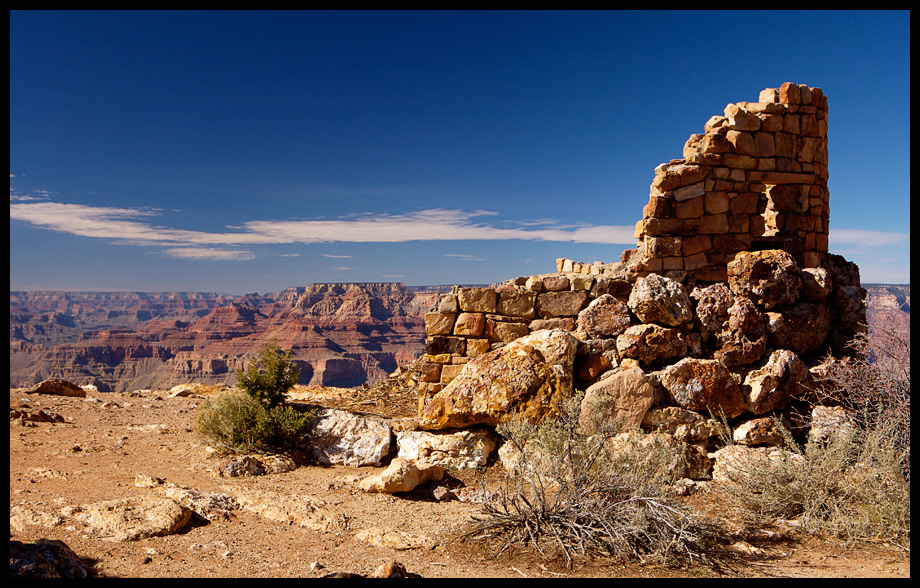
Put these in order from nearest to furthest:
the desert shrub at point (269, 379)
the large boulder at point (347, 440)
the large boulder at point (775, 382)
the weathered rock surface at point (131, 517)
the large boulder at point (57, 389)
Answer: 1. the weathered rock surface at point (131, 517)
2. the large boulder at point (775, 382)
3. the large boulder at point (347, 440)
4. the desert shrub at point (269, 379)
5. the large boulder at point (57, 389)

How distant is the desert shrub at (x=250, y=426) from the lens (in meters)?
7.43

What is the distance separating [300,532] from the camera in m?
5.01

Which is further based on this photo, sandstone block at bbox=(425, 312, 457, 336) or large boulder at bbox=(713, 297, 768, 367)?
sandstone block at bbox=(425, 312, 457, 336)

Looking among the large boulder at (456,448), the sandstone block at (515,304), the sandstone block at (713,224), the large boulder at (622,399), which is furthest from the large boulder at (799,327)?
the large boulder at (456,448)

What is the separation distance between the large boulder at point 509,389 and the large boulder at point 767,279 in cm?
281

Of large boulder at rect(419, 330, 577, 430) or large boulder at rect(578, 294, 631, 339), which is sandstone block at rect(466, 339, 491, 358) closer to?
large boulder at rect(419, 330, 577, 430)

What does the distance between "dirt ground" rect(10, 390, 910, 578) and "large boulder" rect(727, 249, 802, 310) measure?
3.88 meters

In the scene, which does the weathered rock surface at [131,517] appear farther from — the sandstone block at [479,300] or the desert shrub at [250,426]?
the sandstone block at [479,300]

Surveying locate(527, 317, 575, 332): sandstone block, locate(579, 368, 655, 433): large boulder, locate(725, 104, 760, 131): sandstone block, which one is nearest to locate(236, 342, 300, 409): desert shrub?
locate(527, 317, 575, 332): sandstone block

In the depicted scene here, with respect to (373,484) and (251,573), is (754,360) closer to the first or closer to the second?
(373,484)

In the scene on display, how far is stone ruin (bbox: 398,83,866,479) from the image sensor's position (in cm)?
694

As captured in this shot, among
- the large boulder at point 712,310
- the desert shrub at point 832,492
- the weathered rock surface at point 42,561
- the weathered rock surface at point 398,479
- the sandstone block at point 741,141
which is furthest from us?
the sandstone block at point 741,141

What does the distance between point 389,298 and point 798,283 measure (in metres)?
116

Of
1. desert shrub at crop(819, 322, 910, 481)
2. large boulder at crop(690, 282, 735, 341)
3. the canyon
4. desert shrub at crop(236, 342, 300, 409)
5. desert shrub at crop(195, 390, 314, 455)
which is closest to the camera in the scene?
desert shrub at crop(819, 322, 910, 481)
